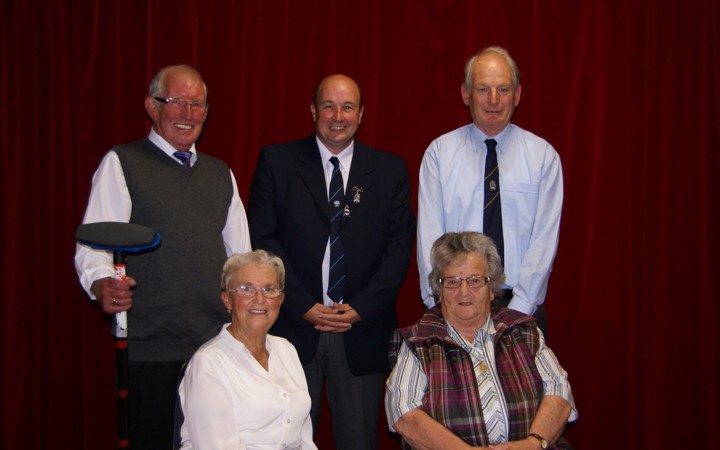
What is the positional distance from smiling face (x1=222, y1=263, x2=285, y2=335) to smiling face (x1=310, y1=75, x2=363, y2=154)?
91cm

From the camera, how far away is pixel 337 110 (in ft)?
10.2

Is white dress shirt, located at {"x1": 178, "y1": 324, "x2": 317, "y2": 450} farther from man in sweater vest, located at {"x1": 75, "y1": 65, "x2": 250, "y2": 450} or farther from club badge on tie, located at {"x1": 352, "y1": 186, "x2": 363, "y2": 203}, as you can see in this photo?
club badge on tie, located at {"x1": 352, "y1": 186, "x2": 363, "y2": 203}

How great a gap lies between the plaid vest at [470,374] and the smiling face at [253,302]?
52cm

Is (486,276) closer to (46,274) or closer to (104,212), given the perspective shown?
(104,212)

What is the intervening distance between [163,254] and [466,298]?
1160 millimetres

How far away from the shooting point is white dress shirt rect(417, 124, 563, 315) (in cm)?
306

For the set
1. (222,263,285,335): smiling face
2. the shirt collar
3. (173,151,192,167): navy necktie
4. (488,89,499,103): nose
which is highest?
(488,89,499,103): nose

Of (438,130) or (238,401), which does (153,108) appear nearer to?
(238,401)

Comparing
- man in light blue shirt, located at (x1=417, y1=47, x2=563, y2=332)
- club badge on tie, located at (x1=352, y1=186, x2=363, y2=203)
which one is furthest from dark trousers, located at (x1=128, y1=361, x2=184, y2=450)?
man in light blue shirt, located at (x1=417, y1=47, x2=563, y2=332)

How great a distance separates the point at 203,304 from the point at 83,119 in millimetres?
1653

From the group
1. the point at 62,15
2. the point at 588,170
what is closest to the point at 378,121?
the point at 588,170

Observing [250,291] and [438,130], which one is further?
[438,130]

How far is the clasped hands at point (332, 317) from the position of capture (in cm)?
294

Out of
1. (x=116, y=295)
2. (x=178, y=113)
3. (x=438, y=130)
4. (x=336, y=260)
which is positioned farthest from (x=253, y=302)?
(x=438, y=130)
